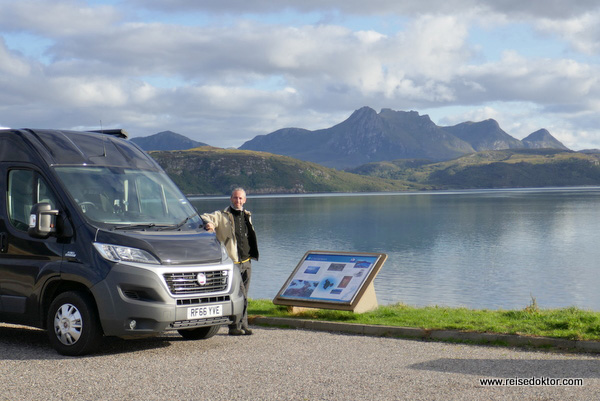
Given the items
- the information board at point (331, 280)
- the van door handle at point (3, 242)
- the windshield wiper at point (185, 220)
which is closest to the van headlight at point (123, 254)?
the windshield wiper at point (185, 220)

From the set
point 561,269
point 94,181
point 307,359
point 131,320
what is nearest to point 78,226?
point 94,181

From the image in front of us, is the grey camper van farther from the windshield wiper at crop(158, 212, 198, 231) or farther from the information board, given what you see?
the information board

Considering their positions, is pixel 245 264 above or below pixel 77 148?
below

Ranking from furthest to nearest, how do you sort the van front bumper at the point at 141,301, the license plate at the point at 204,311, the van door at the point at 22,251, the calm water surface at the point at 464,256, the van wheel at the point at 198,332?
the calm water surface at the point at 464,256, the van wheel at the point at 198,332, the van door at the point at 22,251, the license plate at the point at 204,311, the van front bumper at the point at 141,301

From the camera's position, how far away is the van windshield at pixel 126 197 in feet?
30.8

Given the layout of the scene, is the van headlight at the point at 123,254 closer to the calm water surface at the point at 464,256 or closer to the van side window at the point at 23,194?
the van side window at the point at 23,194

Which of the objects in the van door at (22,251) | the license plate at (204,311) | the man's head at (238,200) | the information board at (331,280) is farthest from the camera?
the information board at (331,280)

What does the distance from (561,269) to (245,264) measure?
3839 cm

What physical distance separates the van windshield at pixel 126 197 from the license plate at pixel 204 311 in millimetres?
1353

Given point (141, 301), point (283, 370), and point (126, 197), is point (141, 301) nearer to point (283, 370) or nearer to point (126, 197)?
point (126, 197)

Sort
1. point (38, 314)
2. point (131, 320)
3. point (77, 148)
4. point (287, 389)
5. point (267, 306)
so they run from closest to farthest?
1. point (287, 389)
2. point (131, 320)
3. point (38, 314)
4. point (77, 148)
5. point (267, 306)

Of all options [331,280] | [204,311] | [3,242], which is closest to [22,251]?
[3,242]

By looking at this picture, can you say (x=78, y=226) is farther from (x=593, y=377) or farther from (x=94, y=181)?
(x=593, y=377)

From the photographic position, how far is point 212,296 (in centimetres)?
933
